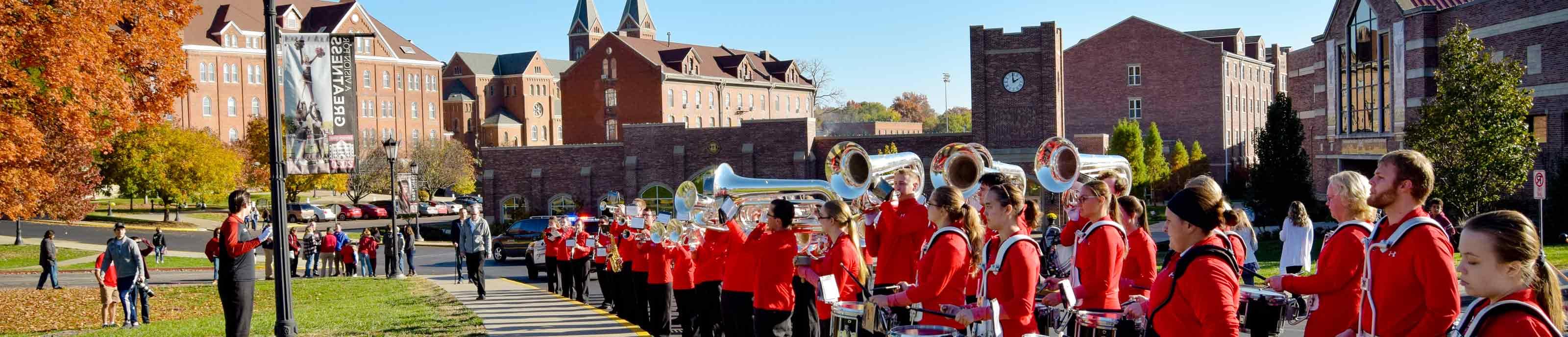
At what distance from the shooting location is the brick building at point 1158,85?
62.9 metres

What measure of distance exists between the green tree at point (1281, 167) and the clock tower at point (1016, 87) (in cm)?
1086

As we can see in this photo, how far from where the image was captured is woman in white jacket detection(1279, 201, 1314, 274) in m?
12.5

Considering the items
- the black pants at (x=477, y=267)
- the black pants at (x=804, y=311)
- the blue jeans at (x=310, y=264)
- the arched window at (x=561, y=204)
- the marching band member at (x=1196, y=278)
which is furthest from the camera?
the arched window at (x=561, y=204)

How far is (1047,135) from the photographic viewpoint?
1799 inches

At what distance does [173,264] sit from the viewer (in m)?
31.1

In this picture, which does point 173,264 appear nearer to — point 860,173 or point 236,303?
point 236,303

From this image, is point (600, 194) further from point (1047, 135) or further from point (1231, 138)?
point (1231, 138)

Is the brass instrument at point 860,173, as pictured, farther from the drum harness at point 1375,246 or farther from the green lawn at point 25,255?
the green lawn at point 25,255

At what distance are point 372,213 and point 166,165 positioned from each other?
492 inches

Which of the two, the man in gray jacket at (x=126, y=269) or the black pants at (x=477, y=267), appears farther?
the black pants at (x=477, y=267)

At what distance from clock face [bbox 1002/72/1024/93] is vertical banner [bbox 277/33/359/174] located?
125ft

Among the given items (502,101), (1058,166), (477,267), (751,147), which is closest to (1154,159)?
(751,147)

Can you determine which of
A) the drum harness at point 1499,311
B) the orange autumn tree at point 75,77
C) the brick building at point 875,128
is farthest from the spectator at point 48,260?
the brick building at point 875,128

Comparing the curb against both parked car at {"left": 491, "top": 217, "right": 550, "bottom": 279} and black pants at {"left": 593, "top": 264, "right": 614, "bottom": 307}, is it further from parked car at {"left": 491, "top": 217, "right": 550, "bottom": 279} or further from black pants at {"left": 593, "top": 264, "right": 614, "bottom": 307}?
parked car at {"left": 491, "top": 217, "right": 550, "bottom": 279}
